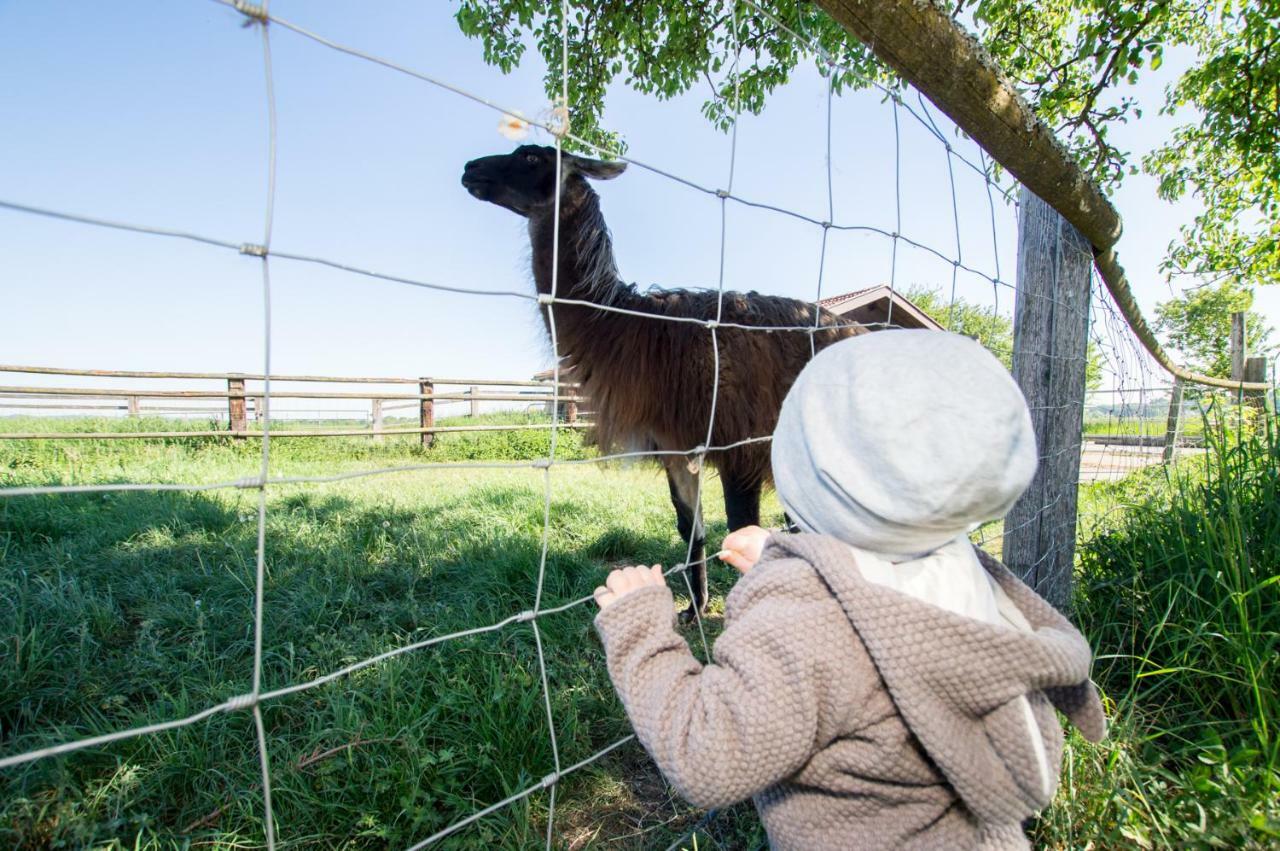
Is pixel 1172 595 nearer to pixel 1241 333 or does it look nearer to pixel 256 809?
pixel 256 809

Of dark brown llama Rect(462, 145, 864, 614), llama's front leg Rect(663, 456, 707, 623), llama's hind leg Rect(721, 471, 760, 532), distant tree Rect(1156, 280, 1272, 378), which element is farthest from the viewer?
distant tree Rect(1156, 280, 1272, 378)

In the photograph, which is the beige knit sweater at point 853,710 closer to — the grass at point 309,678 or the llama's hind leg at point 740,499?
the grass at point 309,678

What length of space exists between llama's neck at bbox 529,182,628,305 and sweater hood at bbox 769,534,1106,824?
223 centimetres

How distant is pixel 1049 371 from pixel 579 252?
6.70 ft

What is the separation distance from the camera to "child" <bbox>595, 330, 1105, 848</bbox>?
80 centimetres

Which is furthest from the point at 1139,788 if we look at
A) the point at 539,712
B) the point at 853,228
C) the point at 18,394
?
the point at 18,394

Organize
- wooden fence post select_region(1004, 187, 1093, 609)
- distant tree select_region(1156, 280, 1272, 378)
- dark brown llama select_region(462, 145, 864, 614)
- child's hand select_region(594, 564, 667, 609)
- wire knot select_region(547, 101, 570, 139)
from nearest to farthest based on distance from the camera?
1. child's hand select_region(594, 564, 667, 609)
2. wire knot select_region(547, 101, 570, 139)
3. wooden fence post select_region(1004, 187, 1093, 609)
4. dark brown llama select_region(462, 145, 864, 614)
5. distant tree select_region(1156, 280, 1272, 378)

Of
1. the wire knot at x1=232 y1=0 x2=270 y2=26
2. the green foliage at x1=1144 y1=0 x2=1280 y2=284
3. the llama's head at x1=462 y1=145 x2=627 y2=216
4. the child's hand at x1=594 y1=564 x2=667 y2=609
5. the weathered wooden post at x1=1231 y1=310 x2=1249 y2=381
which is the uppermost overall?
the green foliage at x1=1144 y1=0 x2=1280 y2=284

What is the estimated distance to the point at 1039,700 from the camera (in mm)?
950

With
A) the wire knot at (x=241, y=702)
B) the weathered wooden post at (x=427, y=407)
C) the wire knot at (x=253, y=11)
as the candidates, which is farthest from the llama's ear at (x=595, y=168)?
the weathered wooden post at (x=427, y=407)

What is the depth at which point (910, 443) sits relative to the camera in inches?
31.7

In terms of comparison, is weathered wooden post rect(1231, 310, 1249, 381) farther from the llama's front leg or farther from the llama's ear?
the llama's ear

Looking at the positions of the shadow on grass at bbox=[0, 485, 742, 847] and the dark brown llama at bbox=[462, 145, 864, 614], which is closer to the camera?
the shadow on grass at bbox=[0, 485, 742, 847]

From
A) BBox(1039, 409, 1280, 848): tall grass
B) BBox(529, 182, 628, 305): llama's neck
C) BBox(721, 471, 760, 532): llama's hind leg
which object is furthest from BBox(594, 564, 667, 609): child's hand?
BBox(529, 182, 628, 305): llama's neck
